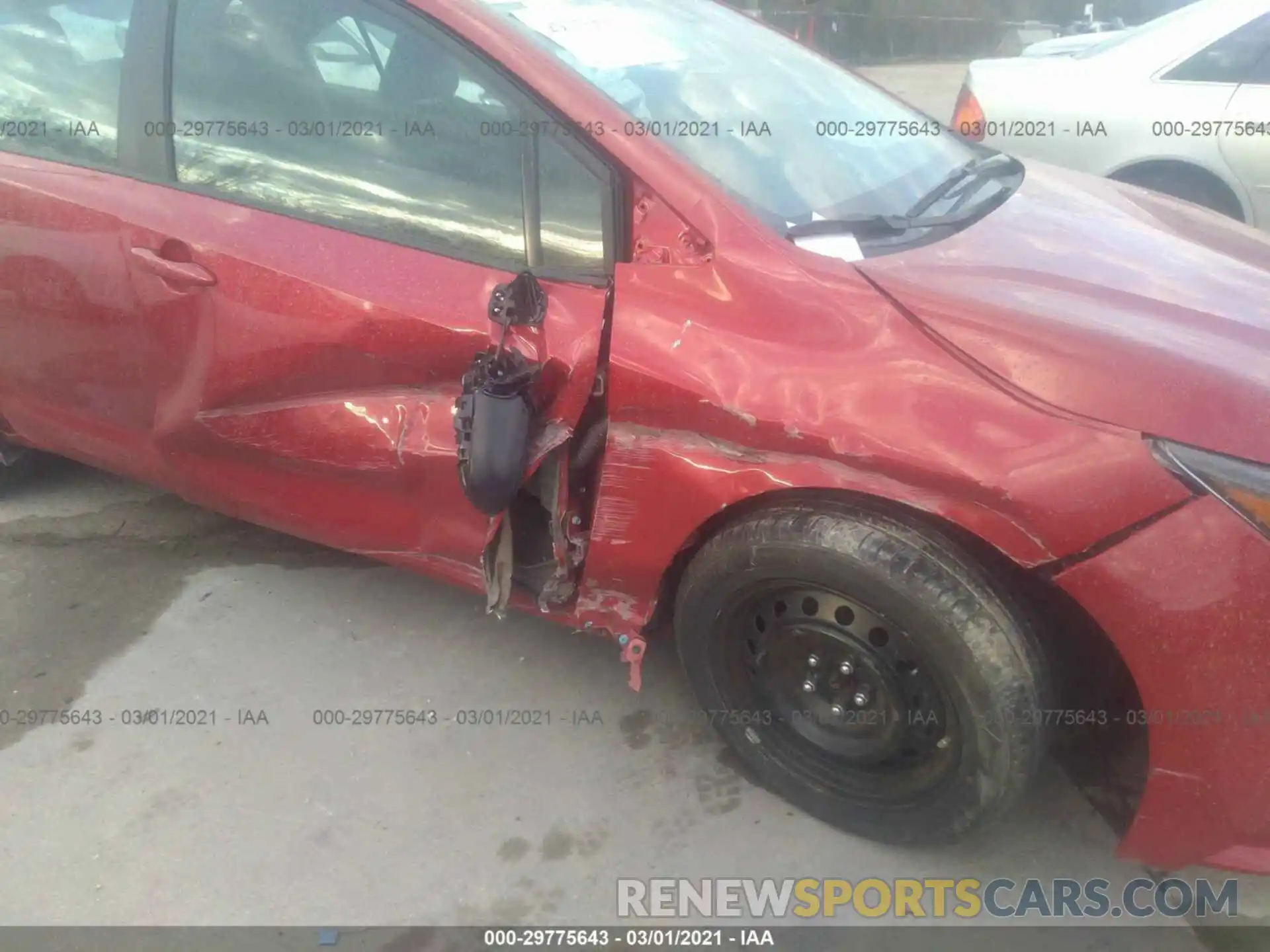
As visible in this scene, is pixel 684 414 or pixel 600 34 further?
pixel 600 34

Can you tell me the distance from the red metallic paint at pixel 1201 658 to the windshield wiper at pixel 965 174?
0.89 meters

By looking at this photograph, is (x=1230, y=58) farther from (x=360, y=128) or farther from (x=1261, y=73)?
(x=360, y=128)

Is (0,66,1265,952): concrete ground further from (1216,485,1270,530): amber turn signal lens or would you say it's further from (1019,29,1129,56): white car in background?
(1019,29,1129,56): white car in background

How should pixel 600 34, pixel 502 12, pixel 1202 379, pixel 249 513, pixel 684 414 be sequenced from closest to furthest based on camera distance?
pixel 1202 379 → pixel 684 414 → pixel 502 12 → pixel 600 34 → pixel 249 513

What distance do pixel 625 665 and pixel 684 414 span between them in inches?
38.6

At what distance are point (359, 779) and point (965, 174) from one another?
6.80ft

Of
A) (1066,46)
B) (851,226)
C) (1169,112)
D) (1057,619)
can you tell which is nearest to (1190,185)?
(1169,112)

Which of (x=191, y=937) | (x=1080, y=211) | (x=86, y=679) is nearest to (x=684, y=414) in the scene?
(x=1080, y=211)

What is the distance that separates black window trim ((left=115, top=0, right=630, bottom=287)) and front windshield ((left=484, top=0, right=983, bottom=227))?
135 mm

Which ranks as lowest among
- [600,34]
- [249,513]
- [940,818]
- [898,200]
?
[940,818]

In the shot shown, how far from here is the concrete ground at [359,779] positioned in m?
2.03

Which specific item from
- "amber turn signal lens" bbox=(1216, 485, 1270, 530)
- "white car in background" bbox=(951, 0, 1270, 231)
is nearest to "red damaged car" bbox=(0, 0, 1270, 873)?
"amber turn signal lens" bbox=(1216, 485, 1270, 530)

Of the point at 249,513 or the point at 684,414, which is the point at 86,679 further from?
the point at 684,414

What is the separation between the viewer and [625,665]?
8.64 feet
